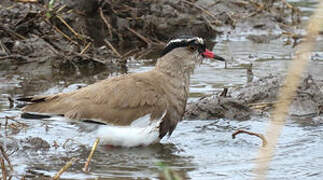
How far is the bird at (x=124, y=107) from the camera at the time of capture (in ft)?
17.0

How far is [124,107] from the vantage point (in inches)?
210

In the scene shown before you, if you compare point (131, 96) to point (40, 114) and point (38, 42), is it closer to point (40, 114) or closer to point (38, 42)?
point (40, 114)

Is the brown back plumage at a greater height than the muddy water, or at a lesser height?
greater

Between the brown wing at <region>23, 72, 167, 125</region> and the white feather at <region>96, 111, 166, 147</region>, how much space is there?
0.18ft

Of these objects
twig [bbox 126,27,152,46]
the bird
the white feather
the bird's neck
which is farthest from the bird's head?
twig [bbox 126,27,152,46]

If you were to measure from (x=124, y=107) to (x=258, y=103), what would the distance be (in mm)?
1967

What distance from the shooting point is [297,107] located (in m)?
6.53

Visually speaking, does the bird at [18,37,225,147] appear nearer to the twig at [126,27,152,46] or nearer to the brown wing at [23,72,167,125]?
the brown wing at [23,72,167,125]

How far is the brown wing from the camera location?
17.0ft

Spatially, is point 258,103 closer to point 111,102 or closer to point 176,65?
point 176,65

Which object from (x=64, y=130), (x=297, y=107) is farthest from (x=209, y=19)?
(x=64, y=130)

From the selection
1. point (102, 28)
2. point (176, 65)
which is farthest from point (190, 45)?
point (102, 28)

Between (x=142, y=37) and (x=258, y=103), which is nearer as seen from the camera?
(x=258, y=103)

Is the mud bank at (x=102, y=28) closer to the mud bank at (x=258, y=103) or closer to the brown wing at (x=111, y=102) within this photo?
the mud bank at (x=258, y=103)
